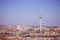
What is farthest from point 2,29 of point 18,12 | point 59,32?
point 59,32

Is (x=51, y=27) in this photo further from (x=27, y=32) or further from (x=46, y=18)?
(x=27, y=32)

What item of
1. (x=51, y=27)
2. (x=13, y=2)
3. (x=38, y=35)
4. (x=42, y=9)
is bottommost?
(x=38, y=35)

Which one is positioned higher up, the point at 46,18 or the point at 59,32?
the point at 46,18

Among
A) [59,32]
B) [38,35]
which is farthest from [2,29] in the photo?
[59,32]

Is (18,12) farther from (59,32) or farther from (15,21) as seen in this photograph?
(59,32)

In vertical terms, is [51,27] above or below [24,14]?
below

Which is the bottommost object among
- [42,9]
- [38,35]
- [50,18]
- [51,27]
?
[38,35]
